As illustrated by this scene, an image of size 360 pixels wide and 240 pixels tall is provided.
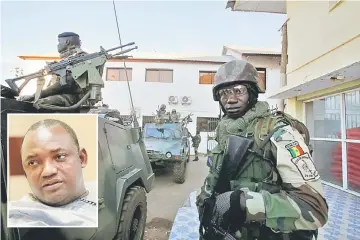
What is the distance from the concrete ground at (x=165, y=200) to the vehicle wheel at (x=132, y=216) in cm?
76

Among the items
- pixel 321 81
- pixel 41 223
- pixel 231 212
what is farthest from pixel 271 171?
pixel 321 81

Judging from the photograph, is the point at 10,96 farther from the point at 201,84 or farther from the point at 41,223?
the point at 201,84

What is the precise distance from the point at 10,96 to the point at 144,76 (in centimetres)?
1238

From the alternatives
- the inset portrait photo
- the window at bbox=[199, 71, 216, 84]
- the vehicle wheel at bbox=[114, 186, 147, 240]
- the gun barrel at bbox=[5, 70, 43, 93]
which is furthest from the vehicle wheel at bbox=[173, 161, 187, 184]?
the window at bbox=[199, 71, 216, 84]

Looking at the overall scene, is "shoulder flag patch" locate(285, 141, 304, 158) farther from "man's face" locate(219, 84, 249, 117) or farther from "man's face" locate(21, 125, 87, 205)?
"man's face" locate(21, 125, 87, 205)

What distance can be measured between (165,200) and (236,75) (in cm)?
412

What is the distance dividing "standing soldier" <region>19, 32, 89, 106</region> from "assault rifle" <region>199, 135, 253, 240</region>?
1.30 meters

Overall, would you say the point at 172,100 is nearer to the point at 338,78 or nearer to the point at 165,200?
the point at 165,200

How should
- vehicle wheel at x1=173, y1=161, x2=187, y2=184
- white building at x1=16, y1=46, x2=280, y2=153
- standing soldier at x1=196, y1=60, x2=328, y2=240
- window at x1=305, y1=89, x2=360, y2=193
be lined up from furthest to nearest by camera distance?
1. white building at x1=16, y1=46, x2=280, y2=153
2. vehicle wheel at x1=173, y1=161, x2=187, y2=184
3. window at x1=305, y1=89, x2=360, y2=193
4. standing soldier at x1=196, y1=60, x2=328, y2=240

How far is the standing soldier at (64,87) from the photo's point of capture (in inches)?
82.1

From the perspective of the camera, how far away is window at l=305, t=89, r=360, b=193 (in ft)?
15.2

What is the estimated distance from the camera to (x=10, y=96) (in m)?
1.53

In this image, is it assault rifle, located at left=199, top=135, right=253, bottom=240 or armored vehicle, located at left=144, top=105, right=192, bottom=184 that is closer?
assault rifle, located at left=199, top=135, right=253, bottom=240

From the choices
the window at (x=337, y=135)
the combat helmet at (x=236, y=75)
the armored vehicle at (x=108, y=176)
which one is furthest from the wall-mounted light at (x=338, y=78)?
the combat helmet at (x=236, y=75)
